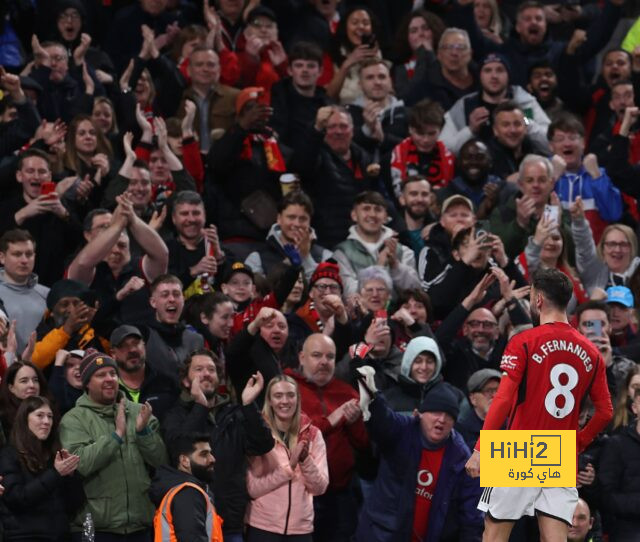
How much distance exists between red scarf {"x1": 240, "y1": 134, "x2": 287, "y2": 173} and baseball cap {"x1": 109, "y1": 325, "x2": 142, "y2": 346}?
12.4 ft

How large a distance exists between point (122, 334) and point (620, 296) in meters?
4.70

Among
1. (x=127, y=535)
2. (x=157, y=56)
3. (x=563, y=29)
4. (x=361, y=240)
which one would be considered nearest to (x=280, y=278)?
(x=361, y=240)

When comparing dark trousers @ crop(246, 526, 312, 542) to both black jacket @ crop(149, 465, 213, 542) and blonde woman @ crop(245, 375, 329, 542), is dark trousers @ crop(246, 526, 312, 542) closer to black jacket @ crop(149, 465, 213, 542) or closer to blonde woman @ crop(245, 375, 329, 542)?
blonde woman @ crop(245, 375, 329, 542)

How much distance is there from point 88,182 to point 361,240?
2.52 m

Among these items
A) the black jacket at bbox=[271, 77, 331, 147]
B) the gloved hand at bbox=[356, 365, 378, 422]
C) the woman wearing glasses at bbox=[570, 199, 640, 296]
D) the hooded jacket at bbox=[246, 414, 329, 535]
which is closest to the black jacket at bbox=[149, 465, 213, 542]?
the hooded jacket at bbox=[246, 414, 329, 535]

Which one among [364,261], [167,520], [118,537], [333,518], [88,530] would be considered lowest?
[333,518]

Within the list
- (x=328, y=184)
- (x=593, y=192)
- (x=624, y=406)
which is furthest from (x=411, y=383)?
(x=593, y=192)

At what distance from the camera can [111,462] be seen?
42.3ft

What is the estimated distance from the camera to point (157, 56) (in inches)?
714

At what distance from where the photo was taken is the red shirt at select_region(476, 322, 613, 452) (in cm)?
1133

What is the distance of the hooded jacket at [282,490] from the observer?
13016mm

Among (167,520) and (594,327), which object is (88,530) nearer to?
(167,520)

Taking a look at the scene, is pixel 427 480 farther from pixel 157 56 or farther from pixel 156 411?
pixel 157 56

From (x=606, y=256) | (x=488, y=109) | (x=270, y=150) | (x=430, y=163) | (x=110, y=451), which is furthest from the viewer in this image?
(x=488, y=109)
